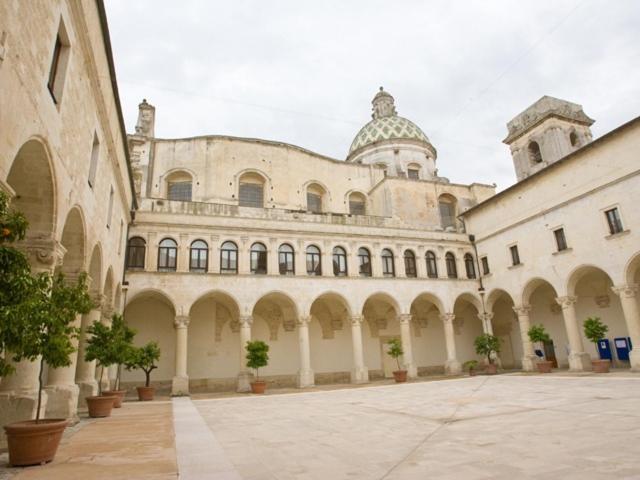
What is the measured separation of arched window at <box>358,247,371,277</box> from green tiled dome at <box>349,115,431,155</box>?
14.9 meters

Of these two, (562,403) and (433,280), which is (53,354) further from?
(433,280)

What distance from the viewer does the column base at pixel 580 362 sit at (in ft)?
65.8

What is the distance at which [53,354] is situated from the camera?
6035 millimetres

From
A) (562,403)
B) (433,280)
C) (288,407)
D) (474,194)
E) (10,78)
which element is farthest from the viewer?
(474,194)

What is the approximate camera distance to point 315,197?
1178 inches

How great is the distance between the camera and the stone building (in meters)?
10.8

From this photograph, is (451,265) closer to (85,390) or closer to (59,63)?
(85,390)

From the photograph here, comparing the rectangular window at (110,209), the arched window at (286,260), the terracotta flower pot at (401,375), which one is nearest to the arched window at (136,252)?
the rectangular window at (110,209)

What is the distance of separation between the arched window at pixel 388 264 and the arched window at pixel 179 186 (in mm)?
12477

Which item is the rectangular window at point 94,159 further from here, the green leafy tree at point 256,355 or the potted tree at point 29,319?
the green leafy tree at point 256,355

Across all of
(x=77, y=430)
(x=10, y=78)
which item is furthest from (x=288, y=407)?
(x=10, y=78)

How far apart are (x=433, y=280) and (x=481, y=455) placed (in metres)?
20.5

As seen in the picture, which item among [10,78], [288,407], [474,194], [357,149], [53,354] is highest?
[357,149]

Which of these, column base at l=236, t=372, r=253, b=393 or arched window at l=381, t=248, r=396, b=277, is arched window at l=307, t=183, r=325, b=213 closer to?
arched window at l=381, t=248, r=396, b=277
